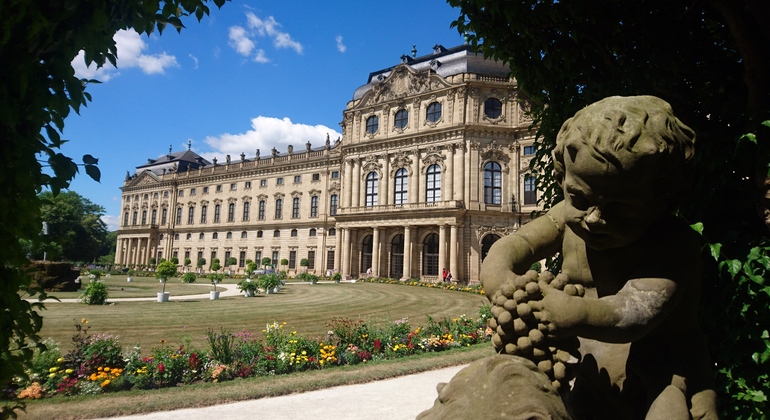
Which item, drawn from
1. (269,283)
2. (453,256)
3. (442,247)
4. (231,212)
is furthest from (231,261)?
(269,283)

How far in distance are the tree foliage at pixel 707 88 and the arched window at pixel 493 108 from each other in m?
32.3

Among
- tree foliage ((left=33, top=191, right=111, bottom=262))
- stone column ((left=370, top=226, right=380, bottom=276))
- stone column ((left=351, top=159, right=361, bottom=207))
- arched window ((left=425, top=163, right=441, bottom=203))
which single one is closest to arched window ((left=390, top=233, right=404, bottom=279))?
stone column ((left=370, top=226, right=380, bottom=276))

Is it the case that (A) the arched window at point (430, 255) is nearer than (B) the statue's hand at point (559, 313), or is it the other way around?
(B) the statue's hand at point (559, 313)

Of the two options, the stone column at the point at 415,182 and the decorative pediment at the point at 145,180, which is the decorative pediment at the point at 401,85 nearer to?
the stone column at the point at 415,182

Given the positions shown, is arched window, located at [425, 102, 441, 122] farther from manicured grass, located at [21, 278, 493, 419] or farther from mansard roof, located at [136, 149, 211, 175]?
mansard roof, located at [136, 149, 211, 175]

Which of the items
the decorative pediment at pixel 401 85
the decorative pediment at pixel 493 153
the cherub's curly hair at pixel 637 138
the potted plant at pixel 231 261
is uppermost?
the decorative pediment at pixel 401 85

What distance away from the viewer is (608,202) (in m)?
1.46

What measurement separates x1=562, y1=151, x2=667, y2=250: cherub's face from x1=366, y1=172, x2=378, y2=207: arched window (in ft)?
128

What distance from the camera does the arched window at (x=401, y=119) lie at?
3953 centimetres

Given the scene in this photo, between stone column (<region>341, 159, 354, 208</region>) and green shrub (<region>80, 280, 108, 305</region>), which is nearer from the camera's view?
green shrub (<region>80, 280, 108, 305</region>)

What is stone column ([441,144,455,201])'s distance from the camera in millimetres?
35875

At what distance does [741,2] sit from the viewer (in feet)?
10.5

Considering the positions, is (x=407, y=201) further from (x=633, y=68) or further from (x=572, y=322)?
(x=572, y=322)

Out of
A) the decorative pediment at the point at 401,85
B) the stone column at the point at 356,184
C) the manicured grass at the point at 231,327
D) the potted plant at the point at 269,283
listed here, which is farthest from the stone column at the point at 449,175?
the potted plant at the point at 269,283
